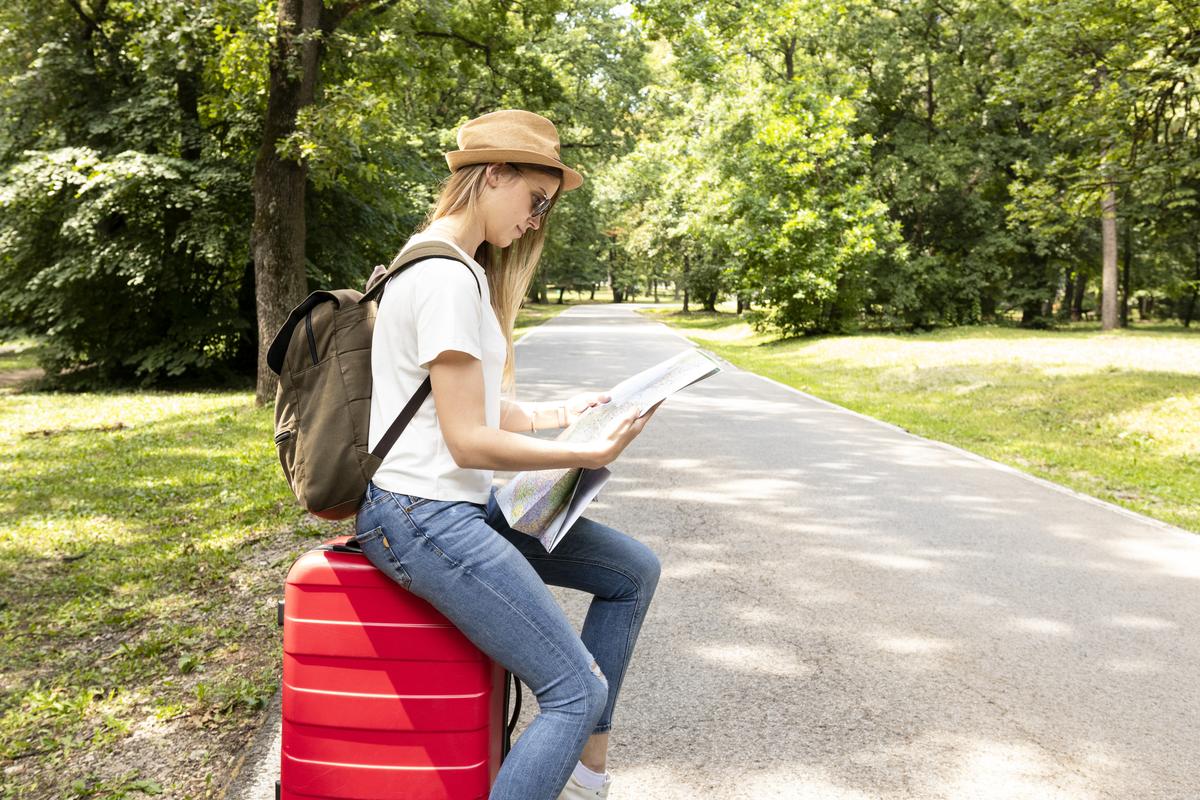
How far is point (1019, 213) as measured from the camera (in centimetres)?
1608

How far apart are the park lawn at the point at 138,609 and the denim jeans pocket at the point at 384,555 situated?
5.05 ft

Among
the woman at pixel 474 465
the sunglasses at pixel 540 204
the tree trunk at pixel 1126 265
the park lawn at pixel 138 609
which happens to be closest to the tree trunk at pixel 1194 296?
the tree trunk at pixel 1126 265

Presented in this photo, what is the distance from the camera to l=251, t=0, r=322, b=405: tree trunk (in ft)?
42.1

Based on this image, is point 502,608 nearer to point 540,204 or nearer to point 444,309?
point 444,309

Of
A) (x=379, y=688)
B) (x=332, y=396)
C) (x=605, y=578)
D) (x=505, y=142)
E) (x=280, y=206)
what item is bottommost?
(x=379, y=688)

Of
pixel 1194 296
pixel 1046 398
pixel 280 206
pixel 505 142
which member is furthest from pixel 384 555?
pixel 1194 296

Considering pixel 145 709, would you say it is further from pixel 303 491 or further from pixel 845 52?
pixel 845 52

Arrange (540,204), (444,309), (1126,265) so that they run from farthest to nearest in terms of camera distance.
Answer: (1126,265), (540,204), (444,309)

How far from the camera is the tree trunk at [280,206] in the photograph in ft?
42.1

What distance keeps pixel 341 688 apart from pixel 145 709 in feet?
6.86

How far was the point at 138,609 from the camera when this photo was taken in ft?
17.0

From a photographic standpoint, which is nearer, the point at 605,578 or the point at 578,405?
the point at 605,578

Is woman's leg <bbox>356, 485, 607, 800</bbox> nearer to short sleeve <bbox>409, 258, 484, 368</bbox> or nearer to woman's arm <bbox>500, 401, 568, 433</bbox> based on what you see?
short sleeve <bbox>409, 258, 484, 368</bbox>

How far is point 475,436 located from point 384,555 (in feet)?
1.13
